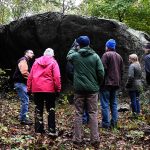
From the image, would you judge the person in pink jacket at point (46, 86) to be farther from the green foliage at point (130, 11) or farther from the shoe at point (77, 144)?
the green foliage at point (130, 11)

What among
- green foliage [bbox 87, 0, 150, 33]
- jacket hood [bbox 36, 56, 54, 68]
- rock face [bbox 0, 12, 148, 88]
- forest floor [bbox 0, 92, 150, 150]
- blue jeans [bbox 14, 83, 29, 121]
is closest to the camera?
forest floor [bbox 0, 92, 150, 150]

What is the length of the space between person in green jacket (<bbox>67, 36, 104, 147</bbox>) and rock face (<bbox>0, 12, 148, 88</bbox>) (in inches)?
313

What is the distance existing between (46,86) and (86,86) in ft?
3.76

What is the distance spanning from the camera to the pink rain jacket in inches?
359

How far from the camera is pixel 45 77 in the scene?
920 cm

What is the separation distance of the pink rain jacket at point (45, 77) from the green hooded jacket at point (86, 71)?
0.68m

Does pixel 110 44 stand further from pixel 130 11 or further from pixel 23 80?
pixel 130 11

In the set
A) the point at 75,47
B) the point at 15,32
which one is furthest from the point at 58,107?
the point at 75,47

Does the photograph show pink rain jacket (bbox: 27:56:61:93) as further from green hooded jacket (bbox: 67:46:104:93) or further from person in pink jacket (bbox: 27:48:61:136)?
green hooded jacket (bbox: 67:46:104:93)

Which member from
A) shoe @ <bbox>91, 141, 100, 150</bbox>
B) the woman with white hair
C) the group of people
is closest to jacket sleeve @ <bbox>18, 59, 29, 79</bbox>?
the group of people

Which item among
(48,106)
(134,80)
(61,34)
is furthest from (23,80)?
(61,34)

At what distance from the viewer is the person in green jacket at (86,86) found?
335 inches

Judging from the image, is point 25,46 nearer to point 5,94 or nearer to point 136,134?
point 5,94

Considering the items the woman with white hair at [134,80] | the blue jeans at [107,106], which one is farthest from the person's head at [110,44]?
the woman with white hair at [134,80]
